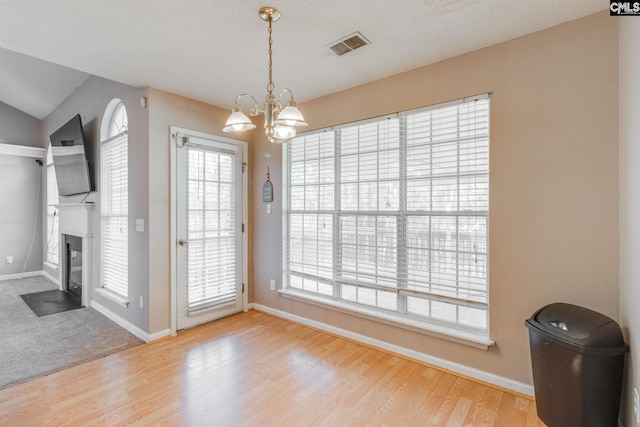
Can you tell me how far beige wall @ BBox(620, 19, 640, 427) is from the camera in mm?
1500

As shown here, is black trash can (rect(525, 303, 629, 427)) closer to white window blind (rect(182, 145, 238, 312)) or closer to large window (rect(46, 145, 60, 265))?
white window blind (rect(182, 145, 238, 312))

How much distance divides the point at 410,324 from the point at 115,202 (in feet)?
11.7

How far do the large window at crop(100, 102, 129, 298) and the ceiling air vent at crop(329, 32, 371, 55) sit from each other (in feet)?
8.45

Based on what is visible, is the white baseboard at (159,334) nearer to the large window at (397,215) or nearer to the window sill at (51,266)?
the large window at (397,215)

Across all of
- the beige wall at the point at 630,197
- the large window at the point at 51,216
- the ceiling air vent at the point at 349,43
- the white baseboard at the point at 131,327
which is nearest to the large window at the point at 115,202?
the white baseboard at the point at 131,327

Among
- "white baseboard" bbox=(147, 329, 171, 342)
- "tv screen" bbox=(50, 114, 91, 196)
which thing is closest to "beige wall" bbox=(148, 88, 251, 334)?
"white baseboard" bbox=(147, 329, 171, 342)

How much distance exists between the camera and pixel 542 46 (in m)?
2.14

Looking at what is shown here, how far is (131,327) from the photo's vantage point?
3328 millimetres

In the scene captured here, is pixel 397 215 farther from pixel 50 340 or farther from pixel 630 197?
pixel 50 340

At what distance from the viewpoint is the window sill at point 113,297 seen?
340cm

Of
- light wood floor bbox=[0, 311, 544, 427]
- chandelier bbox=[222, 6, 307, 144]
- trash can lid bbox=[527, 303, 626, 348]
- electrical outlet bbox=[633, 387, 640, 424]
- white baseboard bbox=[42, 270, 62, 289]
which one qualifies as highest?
chandelier bbox=[222, 6, 307, 144]

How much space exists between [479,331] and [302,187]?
2.22 m

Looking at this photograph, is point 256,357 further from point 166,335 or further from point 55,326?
point 55,326

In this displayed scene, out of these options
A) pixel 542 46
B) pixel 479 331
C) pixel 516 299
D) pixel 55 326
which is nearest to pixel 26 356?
pixel 55 326
